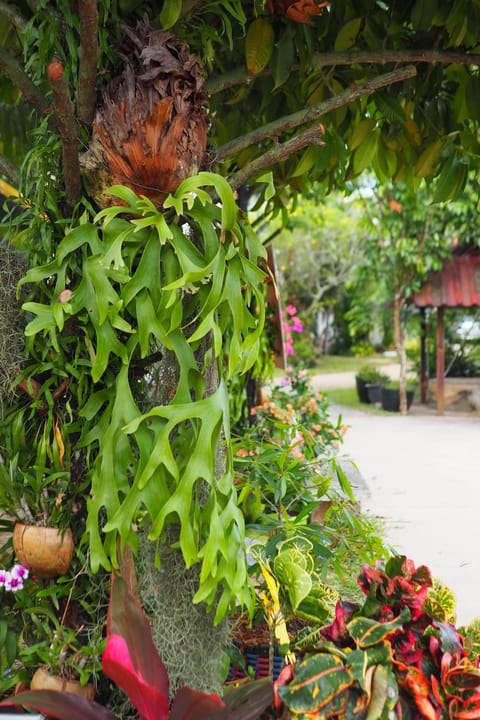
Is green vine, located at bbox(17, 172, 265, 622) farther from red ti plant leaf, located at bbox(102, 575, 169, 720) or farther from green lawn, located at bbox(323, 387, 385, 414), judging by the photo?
green lawn, located at bbox(323, 387, 385, 414)

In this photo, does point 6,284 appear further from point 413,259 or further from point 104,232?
point 413,259

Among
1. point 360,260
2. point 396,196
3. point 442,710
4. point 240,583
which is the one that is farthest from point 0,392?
point 360,260

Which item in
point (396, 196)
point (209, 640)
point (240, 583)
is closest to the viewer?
point (240, 583)

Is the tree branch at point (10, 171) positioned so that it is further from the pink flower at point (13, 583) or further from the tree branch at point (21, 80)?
the pink flower at point (13, 583)

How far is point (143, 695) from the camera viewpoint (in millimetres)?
1137

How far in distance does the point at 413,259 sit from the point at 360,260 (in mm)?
8470

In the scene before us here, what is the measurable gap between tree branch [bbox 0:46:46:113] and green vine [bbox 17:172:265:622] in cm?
32

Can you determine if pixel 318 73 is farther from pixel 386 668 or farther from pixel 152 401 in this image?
pixel 386 668

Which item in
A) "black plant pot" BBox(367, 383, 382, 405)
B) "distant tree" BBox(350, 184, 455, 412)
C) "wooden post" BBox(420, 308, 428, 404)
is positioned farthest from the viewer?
"black plant pot" BBox(367, 383, 382, 405)

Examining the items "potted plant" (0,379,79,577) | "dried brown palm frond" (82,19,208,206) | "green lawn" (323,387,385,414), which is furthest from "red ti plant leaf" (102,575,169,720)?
"green lawn" (323,387,385,414)

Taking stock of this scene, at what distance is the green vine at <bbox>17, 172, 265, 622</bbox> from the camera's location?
1258 millimetres

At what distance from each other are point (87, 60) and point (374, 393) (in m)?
12.7

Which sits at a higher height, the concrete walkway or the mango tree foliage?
the mango tree foliage

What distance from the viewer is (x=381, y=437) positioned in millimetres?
9617
